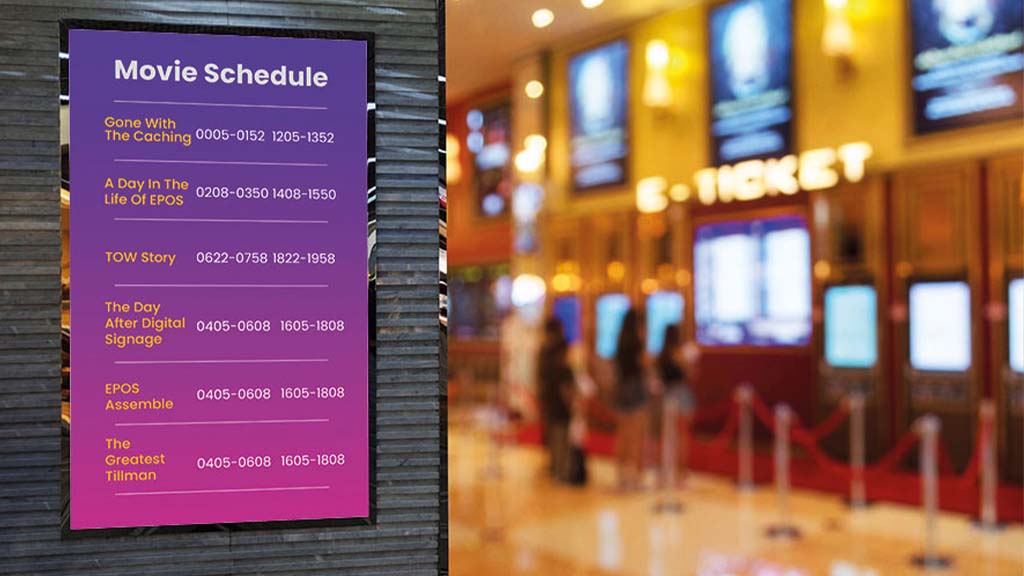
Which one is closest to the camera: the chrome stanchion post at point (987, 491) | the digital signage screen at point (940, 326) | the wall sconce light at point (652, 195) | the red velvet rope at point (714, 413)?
the chrome stanchion post at point (987, 491)

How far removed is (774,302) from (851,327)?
3.20ft

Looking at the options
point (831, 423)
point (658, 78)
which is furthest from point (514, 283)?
point (831, 423)

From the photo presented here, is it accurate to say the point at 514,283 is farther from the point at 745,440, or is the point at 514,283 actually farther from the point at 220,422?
the point at 220,422

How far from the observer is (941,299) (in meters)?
8.18

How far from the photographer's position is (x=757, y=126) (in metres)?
9.75

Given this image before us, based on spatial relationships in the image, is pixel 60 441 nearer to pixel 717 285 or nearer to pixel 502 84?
pixel 502 84

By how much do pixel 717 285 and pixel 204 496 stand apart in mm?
8304

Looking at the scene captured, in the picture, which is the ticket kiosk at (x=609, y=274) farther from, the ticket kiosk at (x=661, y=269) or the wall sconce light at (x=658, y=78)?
the wall sconce light at (x=658, y=78)

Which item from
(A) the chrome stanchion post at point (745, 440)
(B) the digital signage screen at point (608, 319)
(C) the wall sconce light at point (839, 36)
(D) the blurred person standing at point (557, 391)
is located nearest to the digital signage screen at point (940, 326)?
(A) the chrome stanchion post at point (745, 440)

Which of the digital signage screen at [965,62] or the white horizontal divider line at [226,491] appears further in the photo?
the digital signage screen at [965,62]

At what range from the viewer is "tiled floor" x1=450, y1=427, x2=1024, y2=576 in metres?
5.44

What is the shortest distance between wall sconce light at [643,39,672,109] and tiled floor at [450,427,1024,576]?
442cm

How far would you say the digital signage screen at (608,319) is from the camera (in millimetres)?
11445

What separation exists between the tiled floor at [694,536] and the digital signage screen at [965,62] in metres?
3.32
